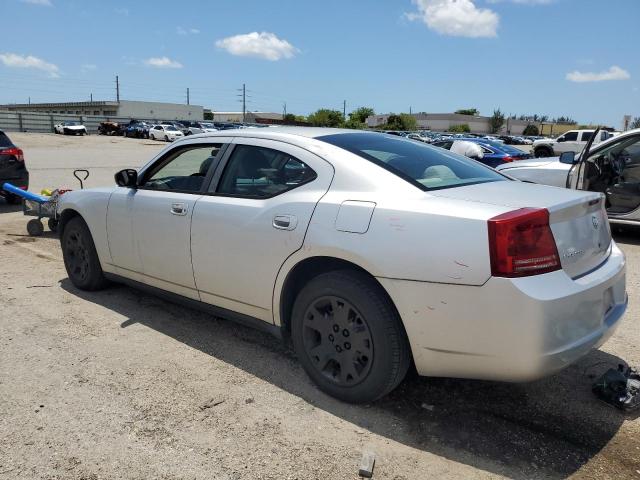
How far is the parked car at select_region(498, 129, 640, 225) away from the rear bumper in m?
4.86

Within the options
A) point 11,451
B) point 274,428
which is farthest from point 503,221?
point 11,451

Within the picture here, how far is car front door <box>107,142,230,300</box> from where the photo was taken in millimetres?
3844

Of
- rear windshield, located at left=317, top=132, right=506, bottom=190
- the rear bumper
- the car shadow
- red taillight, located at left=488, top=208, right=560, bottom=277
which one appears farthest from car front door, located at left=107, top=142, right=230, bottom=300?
red taillight, located at left=488, top=208, right=560, bottom=277

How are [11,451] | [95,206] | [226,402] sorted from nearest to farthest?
[11,451]
[226,402]
[95,206]

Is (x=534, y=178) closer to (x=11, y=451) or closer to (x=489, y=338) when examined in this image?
(x=489, y=338)

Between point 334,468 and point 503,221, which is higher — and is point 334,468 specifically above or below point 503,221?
below

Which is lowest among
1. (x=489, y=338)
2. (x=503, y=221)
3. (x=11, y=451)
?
(x=11, y=451)

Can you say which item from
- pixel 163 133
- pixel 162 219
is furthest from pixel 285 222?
pixel 163 133

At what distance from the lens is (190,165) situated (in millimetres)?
4309

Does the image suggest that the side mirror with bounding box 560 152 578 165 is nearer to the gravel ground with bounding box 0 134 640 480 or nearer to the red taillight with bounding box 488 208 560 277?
the gravel ground with bounding box 0 134 640 480

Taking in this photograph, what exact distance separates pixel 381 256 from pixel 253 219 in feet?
3.26

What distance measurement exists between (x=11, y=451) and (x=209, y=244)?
1.61 m

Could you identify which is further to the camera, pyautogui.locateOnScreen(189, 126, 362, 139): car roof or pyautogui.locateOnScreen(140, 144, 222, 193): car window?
pyautogui.locateOnScreen(140, 144, 222, 193): car window

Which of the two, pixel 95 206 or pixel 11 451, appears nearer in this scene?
pixel 11 451
